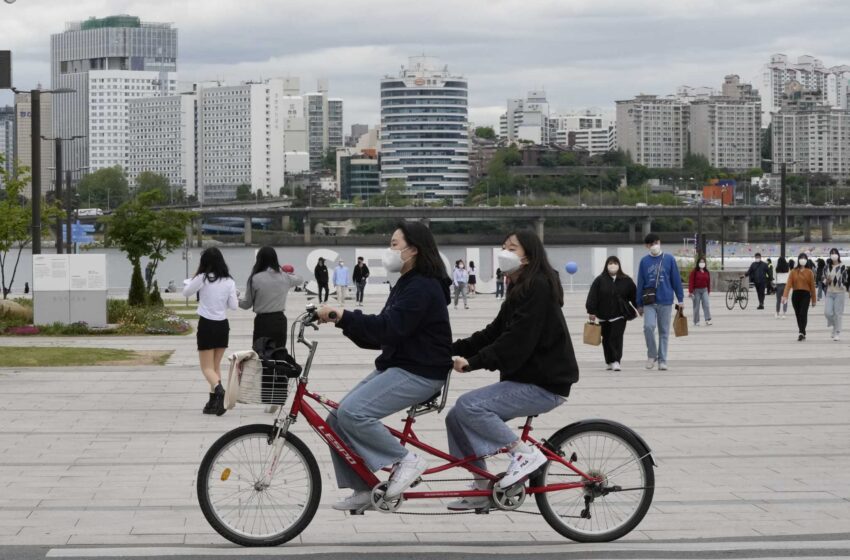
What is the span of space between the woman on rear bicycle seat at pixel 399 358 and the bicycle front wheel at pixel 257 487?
0.21 m

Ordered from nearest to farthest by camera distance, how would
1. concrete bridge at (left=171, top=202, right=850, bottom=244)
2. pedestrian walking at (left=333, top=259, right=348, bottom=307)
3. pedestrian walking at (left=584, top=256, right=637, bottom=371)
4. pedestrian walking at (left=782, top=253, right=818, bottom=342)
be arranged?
pedestrian walking at (left=584, top=256, right=637, bottom=371)
pedestrian walking at (left=782, top=253, right=818, bottom=342)
pedestrian walking at (left=333, top=259, right=348, bottom=307)
concrete bridge at (left=171, top=202, right=850, bottom=244)

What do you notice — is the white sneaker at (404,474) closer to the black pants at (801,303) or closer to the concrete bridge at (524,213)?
the black pants at (801,303)

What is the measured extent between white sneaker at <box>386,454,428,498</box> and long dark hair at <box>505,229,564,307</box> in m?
1.00

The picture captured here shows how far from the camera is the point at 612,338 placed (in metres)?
18.5

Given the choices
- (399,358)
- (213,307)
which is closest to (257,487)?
(399,358)

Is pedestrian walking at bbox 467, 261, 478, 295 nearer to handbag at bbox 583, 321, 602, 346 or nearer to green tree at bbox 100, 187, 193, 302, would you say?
green tree at bbox 100, 187, 193, 302

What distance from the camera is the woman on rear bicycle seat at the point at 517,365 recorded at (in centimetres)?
A: 750

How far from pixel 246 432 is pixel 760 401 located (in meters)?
8.45

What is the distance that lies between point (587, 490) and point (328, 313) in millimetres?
1677

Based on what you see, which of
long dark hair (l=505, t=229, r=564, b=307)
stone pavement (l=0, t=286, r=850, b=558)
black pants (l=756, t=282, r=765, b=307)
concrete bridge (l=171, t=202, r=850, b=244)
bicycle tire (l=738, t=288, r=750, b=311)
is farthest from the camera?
concrete bridge (l=171, t=202, r=850, b=244)

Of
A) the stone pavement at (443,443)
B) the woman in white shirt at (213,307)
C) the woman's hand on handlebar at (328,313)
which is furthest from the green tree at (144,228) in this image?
the woman's hand on handlebar at (328,313)

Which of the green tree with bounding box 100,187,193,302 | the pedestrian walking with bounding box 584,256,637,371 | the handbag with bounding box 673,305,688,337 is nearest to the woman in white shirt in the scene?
the pedestrian walking with bounding box 584,256,637,371

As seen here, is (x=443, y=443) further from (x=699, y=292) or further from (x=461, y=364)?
(x=699, y=292)

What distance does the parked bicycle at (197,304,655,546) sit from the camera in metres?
7.42
